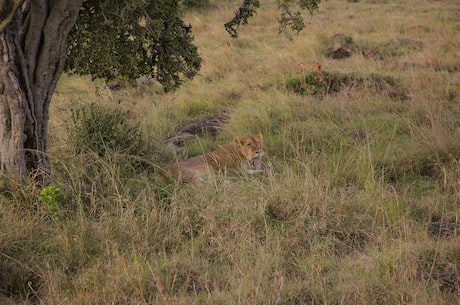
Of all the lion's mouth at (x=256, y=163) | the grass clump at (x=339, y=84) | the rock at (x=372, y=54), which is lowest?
the lion's mouth at (x=256, y=163)

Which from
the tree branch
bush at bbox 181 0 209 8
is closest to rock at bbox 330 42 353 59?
bush at bbox 181 0 209 8

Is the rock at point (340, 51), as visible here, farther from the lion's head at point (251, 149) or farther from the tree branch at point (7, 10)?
the tree branch at point (7, 10)

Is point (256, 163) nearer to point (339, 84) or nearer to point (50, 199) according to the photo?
point (50, 199)

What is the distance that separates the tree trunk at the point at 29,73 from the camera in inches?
219

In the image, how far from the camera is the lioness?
6773 millimetres

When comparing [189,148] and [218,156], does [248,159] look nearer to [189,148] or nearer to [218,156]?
[218,156]

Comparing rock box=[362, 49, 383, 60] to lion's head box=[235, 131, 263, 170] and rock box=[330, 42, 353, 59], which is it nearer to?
rock box=[330, 42, 353, 59]

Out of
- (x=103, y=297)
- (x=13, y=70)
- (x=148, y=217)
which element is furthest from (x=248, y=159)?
(x=103, y=297)

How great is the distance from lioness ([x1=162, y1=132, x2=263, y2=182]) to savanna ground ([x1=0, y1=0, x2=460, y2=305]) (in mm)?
249

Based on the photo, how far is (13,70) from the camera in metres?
5.54

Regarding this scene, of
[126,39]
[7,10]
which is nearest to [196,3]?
[126,39]

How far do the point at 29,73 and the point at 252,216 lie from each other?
252cm

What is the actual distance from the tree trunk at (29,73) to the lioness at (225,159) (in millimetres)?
1486

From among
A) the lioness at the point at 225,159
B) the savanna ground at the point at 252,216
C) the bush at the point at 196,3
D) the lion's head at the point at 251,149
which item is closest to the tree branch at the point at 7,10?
the savanna ground at the point at 252,216
